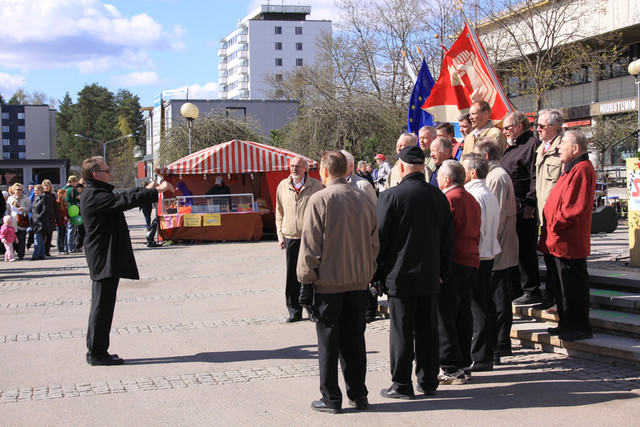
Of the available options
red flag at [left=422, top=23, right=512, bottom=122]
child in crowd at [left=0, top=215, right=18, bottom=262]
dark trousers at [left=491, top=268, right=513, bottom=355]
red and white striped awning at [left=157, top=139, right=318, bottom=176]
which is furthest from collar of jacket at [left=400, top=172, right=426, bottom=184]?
red and white striped awning at [left=157, top=139, right=318, bottom=176]

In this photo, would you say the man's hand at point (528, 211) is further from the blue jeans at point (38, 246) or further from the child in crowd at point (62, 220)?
the child in crowd at point (62, 220)

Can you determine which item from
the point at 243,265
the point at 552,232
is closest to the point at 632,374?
the point at 552,232

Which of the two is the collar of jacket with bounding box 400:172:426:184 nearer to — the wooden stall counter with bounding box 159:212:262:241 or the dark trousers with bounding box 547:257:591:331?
the dark trousers with bounding box 547:257:591:331

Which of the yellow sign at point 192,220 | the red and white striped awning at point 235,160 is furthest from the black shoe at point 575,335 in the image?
the yellow sign at point 192,220

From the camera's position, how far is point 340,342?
5246mm

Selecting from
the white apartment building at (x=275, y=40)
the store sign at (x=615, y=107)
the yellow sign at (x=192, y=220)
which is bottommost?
the yellow sign at (x=192, y=220)

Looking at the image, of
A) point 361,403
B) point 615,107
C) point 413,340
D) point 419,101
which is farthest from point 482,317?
point 615,107

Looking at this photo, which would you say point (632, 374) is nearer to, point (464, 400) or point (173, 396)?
point (464, 400)

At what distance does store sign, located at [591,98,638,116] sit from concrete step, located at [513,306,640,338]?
27.7 m

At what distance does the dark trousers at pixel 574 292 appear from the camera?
6.31 metres

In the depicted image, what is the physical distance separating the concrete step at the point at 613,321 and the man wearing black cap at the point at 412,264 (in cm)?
226

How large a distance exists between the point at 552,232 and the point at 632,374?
144cm

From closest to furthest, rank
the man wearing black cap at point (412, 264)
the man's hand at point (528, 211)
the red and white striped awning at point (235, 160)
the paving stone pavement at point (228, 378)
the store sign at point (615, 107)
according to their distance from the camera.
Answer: the paving stone pavement at point (228, 378) → the man wearing black cap at point (412, 264) → the man's hand at point (528, 211) → the red and white striped awning at point (235, 160) → the store sign at point (615, 107)

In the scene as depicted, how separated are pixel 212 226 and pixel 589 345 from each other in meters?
14.7
